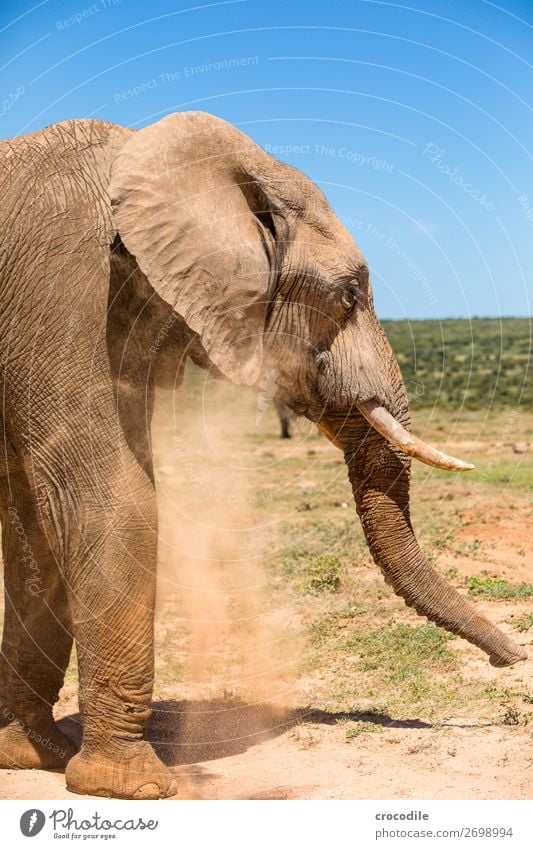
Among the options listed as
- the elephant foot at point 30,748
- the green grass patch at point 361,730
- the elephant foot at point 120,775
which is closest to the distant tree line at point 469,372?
the green grass patch at point 361,730

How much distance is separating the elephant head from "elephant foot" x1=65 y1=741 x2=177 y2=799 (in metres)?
1.85

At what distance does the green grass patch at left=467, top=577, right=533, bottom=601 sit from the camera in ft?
33.0

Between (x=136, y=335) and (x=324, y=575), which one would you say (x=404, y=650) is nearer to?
(x=324, y=575)

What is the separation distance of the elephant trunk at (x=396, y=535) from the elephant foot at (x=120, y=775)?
184 centimetres

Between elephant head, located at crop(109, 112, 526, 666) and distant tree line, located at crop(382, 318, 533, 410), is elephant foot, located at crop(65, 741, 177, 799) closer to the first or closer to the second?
elephant head, located at crop(109, 112, 526, 666)

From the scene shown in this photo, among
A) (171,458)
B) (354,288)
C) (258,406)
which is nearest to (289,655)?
(258,406)

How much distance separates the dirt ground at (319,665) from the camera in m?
6.86

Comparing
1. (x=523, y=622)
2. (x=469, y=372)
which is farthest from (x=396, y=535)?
(x=469, y=372)

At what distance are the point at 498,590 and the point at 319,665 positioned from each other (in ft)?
6.74

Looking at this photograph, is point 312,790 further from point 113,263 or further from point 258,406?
point 113,263

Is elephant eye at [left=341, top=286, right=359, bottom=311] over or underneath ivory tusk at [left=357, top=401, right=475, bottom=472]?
over

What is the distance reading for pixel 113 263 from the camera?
20.4 feet

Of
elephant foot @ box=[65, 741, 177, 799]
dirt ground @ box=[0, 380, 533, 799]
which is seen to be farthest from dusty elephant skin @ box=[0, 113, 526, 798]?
dirt ground @ box=[0, 380, 533, 799]
